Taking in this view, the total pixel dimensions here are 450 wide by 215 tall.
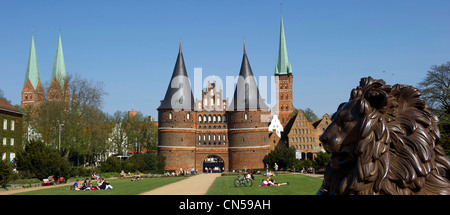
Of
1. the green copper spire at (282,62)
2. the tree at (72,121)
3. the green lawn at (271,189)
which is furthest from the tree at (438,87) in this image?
the green copper spire at (282,62)

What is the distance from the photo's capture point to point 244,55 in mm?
68812

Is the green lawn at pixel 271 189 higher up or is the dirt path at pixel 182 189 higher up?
the green lawn at pixel 271 189

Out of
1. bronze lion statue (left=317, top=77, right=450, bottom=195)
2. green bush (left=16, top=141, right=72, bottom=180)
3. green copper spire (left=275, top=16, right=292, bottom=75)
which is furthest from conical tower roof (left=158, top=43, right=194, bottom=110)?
bronze lion statue (left=317, top=77, right=450, bottom=195)

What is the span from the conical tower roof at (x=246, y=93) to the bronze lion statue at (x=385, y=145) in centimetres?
6128

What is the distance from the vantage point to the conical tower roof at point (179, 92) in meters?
65.6

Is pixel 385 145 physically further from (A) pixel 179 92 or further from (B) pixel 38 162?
(A) pixel 179 92

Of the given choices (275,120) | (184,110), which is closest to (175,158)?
(184,110)

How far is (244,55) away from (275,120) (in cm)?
4680

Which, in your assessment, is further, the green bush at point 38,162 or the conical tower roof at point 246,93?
the conical tower roof at point 246,93

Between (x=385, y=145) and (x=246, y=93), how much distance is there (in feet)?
205

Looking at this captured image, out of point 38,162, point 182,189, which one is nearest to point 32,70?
point 38,162

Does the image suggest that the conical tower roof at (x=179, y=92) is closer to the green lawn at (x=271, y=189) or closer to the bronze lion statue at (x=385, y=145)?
the green lawn at (x=271, y=189)

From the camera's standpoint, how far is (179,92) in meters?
66.5

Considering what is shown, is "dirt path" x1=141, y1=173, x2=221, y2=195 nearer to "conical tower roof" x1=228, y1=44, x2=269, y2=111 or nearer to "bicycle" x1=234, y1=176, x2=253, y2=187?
"bicycle" x1=234, y1=176, x2=253, y2=187
